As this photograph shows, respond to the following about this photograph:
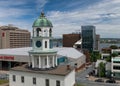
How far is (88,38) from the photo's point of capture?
559ft

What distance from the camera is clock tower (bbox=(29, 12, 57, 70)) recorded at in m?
42.2

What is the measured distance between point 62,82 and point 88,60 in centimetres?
8710

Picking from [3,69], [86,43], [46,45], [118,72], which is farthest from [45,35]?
[86,43]

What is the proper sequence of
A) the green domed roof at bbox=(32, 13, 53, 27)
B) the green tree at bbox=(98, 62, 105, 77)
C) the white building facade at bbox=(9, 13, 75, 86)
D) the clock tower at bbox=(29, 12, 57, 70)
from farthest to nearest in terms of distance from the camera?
the green tree at bbox=(98, 62, 105, 77), the green domed roof at bbox=(32, 13, 53, 27), the clock tower at bbox=(29, 12, 57, 70), the white building facade at bbox=(9, 13, 75, 86)

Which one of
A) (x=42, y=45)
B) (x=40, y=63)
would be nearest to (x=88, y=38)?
(x=42, y=45)

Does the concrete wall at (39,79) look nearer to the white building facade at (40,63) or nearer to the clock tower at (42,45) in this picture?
the white building facade at (40,63)

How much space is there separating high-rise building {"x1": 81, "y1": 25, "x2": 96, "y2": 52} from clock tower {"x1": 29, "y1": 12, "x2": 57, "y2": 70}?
120454 millimetres

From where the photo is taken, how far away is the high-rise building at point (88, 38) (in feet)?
539

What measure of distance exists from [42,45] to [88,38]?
131 metres

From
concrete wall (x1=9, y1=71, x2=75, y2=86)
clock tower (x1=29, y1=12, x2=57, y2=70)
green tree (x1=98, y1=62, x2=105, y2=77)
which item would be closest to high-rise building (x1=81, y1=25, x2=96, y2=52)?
green tree (x1=98, y1=62, x2=105, y2=77)

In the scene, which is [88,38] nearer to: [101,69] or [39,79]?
[101,69]

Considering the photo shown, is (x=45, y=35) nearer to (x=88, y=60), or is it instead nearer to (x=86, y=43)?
(x=88, y=60)

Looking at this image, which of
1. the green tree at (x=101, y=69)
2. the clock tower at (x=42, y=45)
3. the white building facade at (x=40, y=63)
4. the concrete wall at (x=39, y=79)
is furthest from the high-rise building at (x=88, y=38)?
the concrete wall at (x=39, y=79)

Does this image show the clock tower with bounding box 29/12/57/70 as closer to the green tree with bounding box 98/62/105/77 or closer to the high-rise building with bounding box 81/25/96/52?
the green tree with bounding box 98/62/105/77
